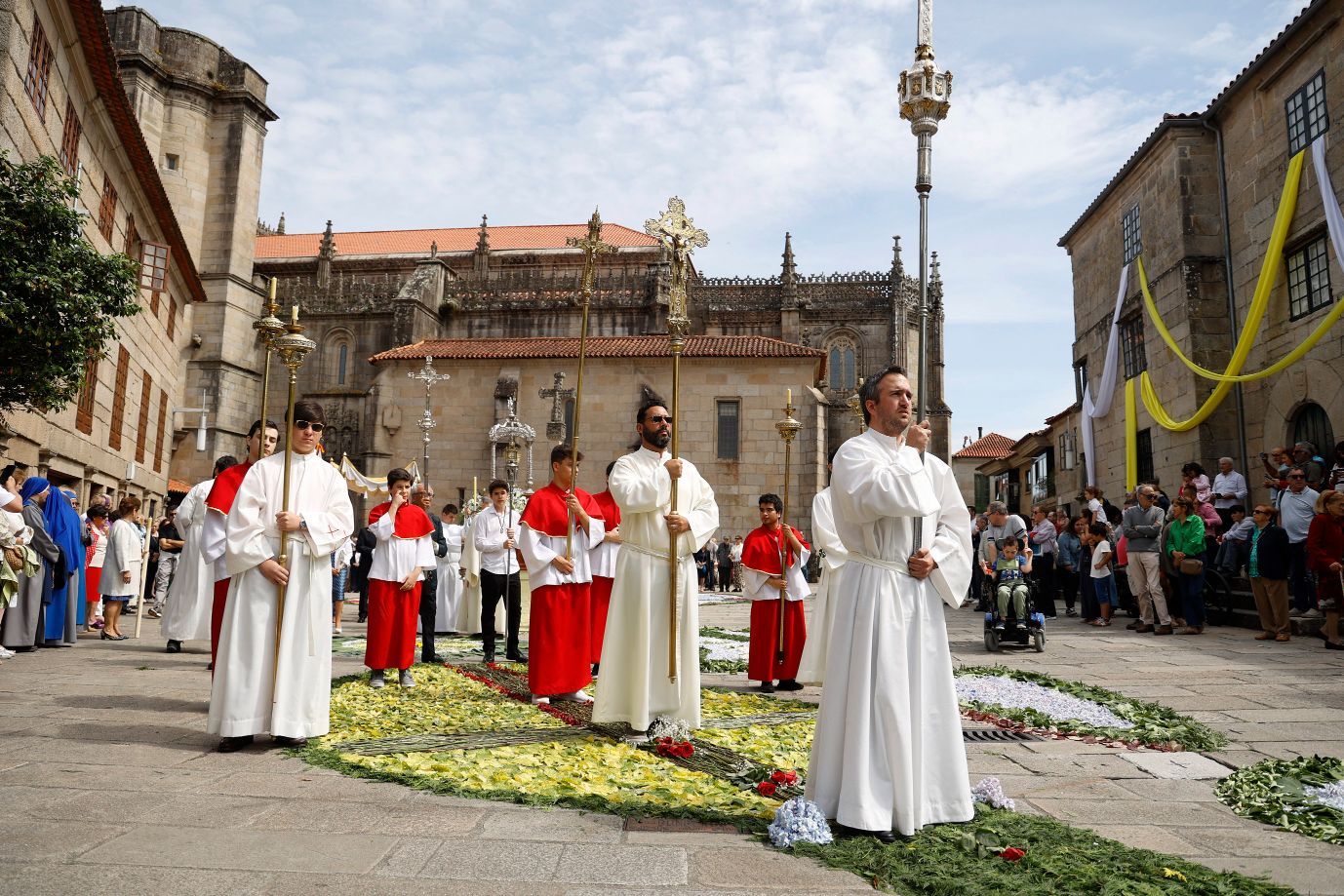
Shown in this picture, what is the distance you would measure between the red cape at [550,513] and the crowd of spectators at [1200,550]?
576 cm

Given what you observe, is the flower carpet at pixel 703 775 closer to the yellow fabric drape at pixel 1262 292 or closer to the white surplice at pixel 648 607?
the white surplice at pixel 648 607

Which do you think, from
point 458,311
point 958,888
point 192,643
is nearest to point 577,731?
point 958,888

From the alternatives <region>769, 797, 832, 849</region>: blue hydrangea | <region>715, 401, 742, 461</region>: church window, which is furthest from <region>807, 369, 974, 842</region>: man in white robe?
<region>715, 401, 742, 461</region>: church window

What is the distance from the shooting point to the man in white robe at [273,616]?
528 cm

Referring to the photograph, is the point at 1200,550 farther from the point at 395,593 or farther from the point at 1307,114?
the point at 395,593

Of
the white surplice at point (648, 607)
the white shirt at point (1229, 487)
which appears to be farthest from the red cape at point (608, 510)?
the white shirt at point (1229, 487)

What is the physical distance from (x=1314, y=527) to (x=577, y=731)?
8739 millimetres

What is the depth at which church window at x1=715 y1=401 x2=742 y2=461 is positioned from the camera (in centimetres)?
3081

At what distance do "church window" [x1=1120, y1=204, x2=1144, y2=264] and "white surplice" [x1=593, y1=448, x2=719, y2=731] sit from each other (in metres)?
19.1

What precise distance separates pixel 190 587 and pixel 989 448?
47518 millimetres

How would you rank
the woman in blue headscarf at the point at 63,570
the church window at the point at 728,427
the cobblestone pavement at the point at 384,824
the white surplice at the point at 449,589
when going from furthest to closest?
the church window at the point at 728,427 < the white surplice at the point at 449,589 < the woman in blue headscarf at the point at 63,570 < the cobblestone pavement at the point at 384,824

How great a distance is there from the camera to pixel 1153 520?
12531mm

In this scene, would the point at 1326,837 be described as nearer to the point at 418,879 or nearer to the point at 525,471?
the point at 418,879

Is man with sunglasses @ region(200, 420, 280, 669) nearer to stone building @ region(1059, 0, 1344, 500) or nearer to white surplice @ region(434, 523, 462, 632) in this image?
white surplice @ region(434, 523, 462, 632)
